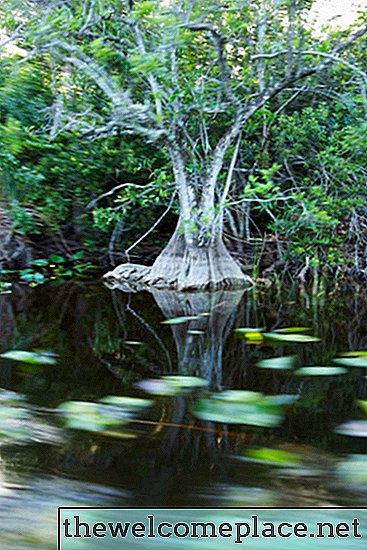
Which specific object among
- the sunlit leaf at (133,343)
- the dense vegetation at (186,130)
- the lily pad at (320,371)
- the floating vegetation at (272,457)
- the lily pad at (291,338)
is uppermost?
the dense vegetation at (186,130)

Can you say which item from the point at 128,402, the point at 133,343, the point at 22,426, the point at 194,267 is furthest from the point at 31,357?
the point at 194,267

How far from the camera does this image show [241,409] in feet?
5.42

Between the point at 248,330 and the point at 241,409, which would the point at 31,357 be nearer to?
the point at 241,409

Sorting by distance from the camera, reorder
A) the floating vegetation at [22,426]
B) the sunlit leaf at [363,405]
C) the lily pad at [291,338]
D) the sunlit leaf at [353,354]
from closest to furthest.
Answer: the floating vegetation at [22,426] < the sunlit leaf at [363,405] < the sunlit leaf at [353,354] < the lily pad at [291,338]

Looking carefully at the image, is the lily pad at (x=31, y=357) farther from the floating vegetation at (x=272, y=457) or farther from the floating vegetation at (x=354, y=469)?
the floating vegetation at (x=354, y=469)

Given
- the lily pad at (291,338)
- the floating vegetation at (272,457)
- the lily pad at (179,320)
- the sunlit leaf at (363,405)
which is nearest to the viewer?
the floating vegetation at (272,457)

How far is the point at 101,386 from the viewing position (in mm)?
1964

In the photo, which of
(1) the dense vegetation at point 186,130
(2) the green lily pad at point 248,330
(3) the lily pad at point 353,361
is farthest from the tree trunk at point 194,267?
(3) the lily pad at point 353,361

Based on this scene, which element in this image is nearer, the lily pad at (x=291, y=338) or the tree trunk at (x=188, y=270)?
the lily pad at (x=291, y=338)

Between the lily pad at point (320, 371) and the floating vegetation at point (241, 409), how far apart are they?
0.33 m

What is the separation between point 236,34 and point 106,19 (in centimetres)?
108

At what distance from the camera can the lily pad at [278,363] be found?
2197 mm

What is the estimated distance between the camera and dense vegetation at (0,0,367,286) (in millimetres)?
4559

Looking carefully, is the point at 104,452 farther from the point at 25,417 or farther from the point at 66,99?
the point at 66,99
